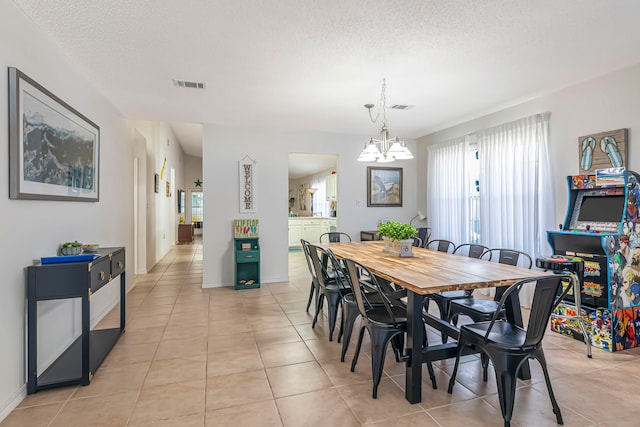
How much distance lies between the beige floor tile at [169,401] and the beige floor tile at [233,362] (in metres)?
0.18

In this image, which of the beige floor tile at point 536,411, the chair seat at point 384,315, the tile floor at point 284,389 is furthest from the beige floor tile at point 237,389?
the beige floor tile at point 536,411

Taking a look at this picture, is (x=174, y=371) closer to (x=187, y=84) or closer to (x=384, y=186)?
(x=187, y=84)

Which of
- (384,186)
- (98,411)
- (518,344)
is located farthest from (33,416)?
(384,186)

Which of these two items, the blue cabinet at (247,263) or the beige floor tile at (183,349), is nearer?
the beige floor tile at (183,349)

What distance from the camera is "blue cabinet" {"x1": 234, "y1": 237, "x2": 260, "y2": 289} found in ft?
16.4

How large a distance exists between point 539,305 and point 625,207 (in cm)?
170

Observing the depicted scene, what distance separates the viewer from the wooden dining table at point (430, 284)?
6.70 ft

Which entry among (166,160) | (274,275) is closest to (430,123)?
(274,275)

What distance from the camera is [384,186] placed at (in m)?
6.07

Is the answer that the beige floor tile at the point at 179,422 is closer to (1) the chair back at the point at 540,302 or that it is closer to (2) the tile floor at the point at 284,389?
(2) the tile floor at the point at 284,389

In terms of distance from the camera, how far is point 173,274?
608 cm

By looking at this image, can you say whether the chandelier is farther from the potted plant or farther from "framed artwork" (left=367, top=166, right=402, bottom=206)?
"framed artwork" (left=367, top=166, right=402, bottom=206)

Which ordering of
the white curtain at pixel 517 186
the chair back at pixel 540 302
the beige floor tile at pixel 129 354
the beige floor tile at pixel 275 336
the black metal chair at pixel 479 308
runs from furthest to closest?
the white curtain at pixel 517 186 < the beige floor tile at pixel 275 336 < the beige floor tile at pixel 129 354 < the black metal chair at pixel 479 308 < the chair back at pixel 540 302

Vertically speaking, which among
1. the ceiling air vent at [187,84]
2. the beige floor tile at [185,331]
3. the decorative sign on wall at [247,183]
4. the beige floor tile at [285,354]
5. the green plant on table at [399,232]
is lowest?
the beige floor tile at [285,354]
